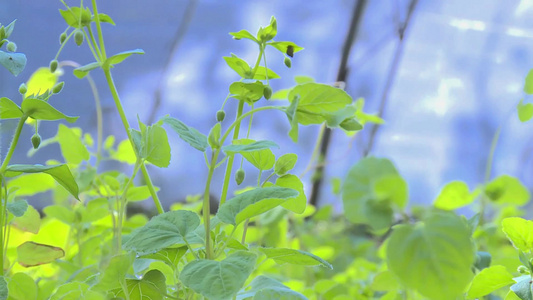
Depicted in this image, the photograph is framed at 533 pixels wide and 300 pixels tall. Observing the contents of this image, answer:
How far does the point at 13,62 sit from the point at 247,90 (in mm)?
129

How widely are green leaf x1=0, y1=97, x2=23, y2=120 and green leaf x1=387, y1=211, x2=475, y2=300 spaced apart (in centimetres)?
23

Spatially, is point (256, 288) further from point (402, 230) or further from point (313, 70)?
point (313, 70)

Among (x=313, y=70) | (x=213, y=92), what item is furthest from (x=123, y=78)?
(x=313, y=70)

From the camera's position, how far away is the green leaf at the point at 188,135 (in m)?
0.27

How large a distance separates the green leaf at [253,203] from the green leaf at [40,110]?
11cm

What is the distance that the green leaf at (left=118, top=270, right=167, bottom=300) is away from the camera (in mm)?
287

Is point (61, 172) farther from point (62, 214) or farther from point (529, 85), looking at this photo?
point (529, 85)

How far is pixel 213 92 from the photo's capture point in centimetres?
213

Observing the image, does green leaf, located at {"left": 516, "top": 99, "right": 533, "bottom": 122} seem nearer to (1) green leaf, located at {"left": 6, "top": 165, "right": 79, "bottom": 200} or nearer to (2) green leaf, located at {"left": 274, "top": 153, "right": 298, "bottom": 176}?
(2) green leaf, located at {"left": 274, "top": 153, "right": 298, "bottom": 176}

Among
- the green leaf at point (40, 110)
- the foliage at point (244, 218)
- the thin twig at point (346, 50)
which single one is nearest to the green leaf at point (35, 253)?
the foliage at point (244, 218)

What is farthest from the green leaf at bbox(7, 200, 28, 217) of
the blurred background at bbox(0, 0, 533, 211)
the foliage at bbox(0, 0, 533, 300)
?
the blurred background at bbox(0, 0, 533, 211)

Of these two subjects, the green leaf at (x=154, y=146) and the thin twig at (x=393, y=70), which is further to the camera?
the thin twig at (x=393, y=70)

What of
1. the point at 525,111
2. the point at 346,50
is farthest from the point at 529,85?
the point at 346,50

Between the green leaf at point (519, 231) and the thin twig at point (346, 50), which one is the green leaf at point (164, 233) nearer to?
the green leaf at point (519, 231)
